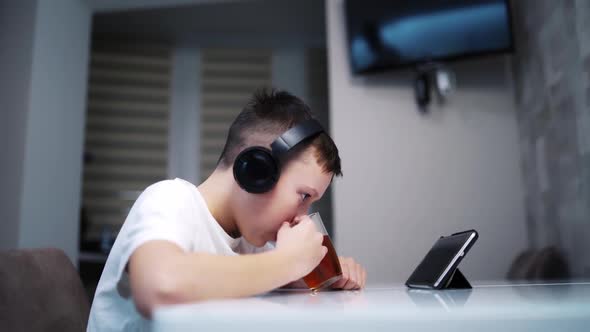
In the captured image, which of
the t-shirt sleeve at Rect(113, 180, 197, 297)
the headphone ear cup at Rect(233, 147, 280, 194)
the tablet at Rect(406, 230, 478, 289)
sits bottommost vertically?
the tablet at Rect(406, 230, 478, 289)

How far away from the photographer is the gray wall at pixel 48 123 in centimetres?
237

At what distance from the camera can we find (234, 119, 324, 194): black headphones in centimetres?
84

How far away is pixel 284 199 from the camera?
882 millimetres

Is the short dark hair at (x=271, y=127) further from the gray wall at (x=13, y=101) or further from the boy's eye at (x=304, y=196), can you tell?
the gray wall at (x=13, y=101)

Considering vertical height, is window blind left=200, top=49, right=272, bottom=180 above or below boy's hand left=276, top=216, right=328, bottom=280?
above

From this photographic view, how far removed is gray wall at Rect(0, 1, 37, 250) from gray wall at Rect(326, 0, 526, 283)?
149 centimetres

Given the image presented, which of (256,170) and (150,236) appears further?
(256,170)

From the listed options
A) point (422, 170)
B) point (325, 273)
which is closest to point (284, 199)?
point (325, 273)

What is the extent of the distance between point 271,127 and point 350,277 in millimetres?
325

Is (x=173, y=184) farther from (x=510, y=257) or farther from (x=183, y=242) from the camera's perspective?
(x=510, y=257)

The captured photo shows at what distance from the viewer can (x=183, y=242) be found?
667mm

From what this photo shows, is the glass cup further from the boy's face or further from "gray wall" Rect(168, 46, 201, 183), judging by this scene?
"gray wall" Rect(168, 46, 201, 183)

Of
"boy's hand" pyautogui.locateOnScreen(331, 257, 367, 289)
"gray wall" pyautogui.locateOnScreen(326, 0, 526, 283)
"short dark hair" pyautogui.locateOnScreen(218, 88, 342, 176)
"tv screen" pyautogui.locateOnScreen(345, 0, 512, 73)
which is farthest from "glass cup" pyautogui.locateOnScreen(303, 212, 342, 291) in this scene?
"tv screen" pyautogui.locateOnScreen(345, 0, 512, 73)

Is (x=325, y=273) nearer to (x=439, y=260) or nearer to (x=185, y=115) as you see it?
(x=439, y=260)
